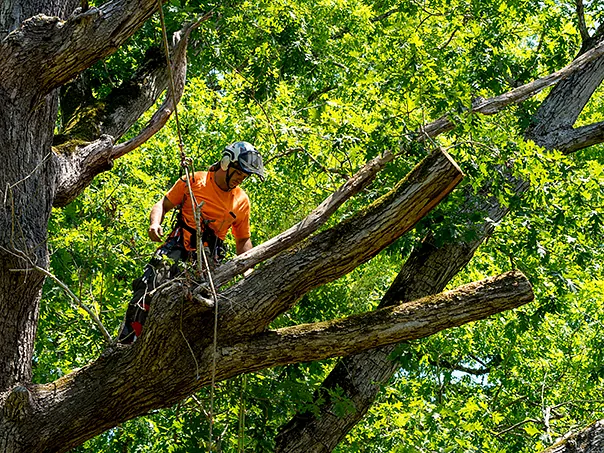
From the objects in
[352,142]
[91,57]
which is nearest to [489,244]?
[352,142]

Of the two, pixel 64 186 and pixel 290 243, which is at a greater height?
pixel 64 186

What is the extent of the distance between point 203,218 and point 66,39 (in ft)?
4.58

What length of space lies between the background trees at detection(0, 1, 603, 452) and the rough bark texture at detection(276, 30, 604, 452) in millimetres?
28

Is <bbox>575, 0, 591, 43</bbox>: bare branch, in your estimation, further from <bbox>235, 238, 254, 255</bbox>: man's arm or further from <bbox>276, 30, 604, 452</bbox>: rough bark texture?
<bbox>235, 238, 254, 255</bbox>: man's arm

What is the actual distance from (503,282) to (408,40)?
11.5ft

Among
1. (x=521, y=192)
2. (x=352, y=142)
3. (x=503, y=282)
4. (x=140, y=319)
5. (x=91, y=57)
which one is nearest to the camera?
(x=503, y=282)

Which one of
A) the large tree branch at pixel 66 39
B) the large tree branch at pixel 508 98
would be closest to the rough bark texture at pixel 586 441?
the large tree branch at pixel 508 98

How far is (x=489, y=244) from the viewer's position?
8586 mm

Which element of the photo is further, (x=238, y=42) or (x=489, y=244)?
(x=238, y=42)

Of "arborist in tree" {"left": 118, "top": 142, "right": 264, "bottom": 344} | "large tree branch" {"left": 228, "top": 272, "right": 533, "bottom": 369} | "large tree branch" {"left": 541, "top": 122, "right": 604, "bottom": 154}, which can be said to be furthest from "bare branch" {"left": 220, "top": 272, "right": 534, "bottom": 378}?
"large tree branch" {"left": 541, "top": 122, "right": 604, "bottom": 154}

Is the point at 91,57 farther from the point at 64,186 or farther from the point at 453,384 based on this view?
the point at 453,384

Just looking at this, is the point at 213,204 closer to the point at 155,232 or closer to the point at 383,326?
the point at 155,232

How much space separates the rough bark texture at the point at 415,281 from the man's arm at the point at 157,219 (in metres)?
1.95

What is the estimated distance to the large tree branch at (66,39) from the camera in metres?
5.29
